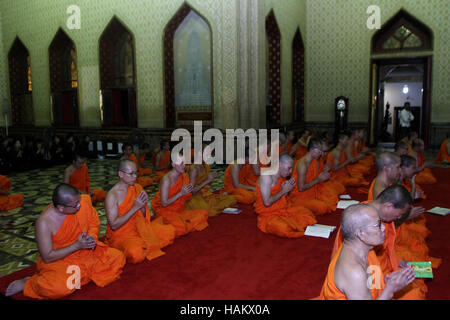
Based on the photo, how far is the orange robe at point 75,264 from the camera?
3.26 meters

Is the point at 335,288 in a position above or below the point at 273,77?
below

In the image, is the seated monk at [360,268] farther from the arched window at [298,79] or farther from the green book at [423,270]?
the arched window at [298,79]

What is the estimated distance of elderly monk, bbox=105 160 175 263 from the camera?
400cm

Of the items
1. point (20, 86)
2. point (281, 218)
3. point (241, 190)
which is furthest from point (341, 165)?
point (20, 86)

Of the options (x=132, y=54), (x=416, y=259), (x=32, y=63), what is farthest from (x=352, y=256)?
(x=32, y=63)

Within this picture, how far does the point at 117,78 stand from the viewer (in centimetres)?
1309

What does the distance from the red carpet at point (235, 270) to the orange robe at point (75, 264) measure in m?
0.10

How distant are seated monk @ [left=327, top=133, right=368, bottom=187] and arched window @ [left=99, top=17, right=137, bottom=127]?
23.6 ft

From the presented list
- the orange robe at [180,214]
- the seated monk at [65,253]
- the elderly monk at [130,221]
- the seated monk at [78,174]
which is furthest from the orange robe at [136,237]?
the seated monk at [78,174]

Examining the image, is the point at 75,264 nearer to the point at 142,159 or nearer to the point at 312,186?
the point at 312,186

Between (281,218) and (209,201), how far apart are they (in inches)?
58.2

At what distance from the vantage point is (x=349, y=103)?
13.8m
